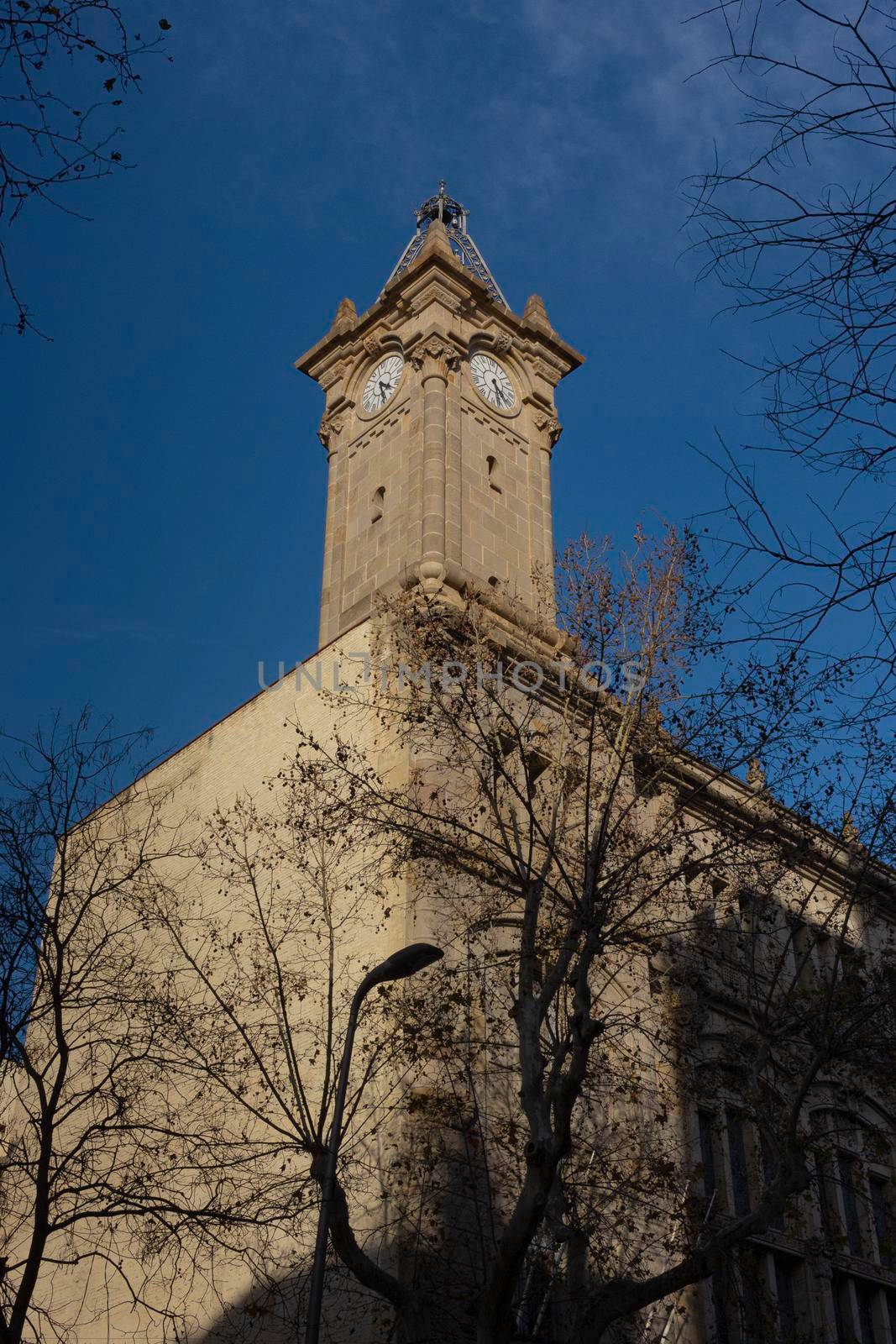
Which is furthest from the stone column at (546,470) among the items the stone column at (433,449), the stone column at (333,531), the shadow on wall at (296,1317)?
the shadow on wall at (296,1317)

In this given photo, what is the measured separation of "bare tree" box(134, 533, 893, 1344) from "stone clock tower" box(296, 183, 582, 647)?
3868mm

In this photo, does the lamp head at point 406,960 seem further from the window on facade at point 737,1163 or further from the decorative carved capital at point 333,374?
the decorative carved capital at point 333,374

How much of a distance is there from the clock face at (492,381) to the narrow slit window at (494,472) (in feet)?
5.25

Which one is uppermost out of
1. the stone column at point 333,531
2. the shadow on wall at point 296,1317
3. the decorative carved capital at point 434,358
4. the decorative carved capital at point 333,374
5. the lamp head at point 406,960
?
the decorative carved capital at point 333,374

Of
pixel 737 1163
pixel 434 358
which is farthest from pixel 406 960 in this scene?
pixel 434 358

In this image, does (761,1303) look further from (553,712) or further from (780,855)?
(553,712)

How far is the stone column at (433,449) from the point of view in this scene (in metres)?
25.7

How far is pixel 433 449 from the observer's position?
28250mm

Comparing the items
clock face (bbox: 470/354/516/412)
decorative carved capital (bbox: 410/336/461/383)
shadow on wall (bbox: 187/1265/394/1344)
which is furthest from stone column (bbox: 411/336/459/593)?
shadow on wall (bbox: 187/1265/394/1344)

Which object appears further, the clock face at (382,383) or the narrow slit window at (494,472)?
the clock face at (382,383)

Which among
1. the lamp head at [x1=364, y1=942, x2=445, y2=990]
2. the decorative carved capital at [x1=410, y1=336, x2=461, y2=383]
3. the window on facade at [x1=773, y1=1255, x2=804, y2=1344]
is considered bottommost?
the window on facade at [x1=773, y1=1255, x2=804, y2=1344]

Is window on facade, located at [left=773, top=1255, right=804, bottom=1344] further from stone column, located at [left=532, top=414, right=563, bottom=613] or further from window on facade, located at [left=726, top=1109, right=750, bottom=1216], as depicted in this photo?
stone column, located at [left=532, top=414, right=563, bottom=613]

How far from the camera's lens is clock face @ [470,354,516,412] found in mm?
30812

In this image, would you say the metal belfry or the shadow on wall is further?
the metal belfry
